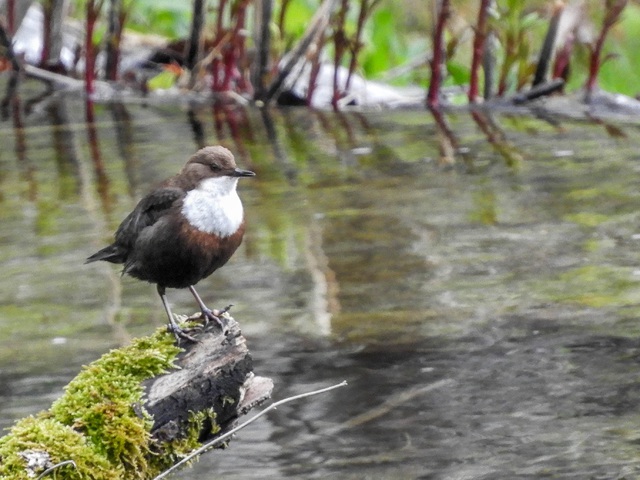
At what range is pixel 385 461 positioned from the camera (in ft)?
13.1

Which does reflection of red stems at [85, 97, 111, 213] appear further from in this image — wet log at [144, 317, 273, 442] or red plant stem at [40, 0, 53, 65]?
wet log at [144, 317, 273, 442]

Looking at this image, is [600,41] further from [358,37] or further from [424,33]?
[424,33]

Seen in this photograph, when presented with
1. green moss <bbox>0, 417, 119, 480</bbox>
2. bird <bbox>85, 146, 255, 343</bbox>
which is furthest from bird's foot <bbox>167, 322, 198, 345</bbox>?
green moss <bbox>0, 417, 119, 480</bbox>

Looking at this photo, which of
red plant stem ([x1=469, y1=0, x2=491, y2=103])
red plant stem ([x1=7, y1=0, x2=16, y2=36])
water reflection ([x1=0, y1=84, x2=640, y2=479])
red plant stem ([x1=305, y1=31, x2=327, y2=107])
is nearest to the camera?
water reflection ([x1=0, y1=84, x2=640, y2=479])

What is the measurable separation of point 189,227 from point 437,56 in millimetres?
6159

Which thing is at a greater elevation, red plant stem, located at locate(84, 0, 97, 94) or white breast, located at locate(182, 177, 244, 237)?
white breast, located at locate(182, 177, 244, 237)

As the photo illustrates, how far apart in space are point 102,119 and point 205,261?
22.0 feet

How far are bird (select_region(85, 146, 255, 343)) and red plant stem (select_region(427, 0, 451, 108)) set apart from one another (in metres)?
5.61

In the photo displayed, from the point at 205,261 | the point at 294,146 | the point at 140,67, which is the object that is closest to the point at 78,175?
the point at 294,146

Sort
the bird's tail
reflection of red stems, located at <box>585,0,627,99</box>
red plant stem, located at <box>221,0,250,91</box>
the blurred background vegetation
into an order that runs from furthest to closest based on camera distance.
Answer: red plant stem, located at <box>221,0,250,91</box>
the blurred background vegetation
reflection of red stems, located at <box>585,0,627,99</box>
the bird's tail

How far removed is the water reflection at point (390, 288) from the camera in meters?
4.17

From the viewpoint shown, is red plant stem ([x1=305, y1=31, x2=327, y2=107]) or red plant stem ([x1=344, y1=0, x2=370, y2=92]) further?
red plant stem ([x1=305, y1=31, x2=327, y2=107])

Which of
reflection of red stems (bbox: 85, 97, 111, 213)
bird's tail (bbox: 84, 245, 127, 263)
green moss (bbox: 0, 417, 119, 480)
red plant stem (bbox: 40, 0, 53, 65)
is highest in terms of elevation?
bird's tail (bbox: 84, 245, 127, 263)

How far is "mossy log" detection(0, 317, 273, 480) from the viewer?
2.89 metres
